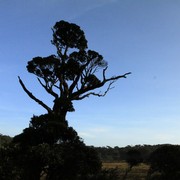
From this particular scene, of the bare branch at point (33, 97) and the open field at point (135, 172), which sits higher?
the bare branch at point (33, 97)

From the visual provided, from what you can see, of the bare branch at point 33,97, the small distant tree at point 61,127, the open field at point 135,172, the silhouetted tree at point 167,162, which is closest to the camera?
the small distant tree at point 61,127

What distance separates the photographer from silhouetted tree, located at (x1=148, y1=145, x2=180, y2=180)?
128 feet

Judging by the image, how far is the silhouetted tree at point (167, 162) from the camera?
1542 inches

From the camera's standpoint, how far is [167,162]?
4047cm

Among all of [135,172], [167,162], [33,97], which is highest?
[33,97]

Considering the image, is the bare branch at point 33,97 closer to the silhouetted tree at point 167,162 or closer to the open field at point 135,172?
the open field at point 135,172

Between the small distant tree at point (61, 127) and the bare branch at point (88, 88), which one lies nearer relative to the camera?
the small distant tree at point (61, 127)

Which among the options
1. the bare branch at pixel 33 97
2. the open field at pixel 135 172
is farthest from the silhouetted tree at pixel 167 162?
the bare branch at pixel 33 97

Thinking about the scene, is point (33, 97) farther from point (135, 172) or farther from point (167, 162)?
point (135, 172)

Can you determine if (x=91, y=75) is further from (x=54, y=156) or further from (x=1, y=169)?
(x=1, y=169)

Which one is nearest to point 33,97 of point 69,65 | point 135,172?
point 69,65

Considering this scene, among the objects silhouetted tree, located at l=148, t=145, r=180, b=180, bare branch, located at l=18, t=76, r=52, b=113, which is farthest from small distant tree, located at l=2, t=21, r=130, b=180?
silhouetted tree, located at l=148, t=145, r=180, b=180

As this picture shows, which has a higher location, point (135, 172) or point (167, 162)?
point (135, 172)

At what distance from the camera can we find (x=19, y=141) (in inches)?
1122
